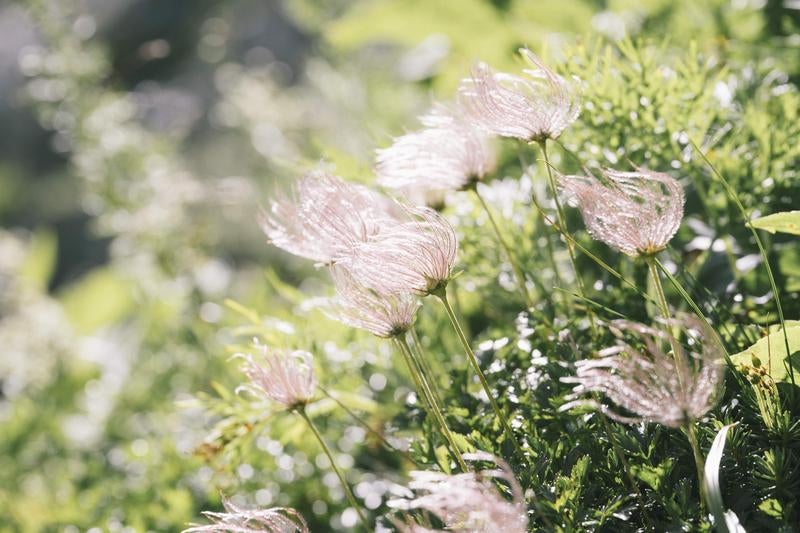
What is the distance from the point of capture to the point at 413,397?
107 centimetres

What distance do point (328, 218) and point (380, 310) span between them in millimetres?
153

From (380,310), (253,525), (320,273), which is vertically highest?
(380,310)

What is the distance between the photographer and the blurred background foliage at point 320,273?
1.16m

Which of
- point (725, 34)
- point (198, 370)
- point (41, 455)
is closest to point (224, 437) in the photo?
point (198, 370)

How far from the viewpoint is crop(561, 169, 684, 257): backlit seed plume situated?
86cm

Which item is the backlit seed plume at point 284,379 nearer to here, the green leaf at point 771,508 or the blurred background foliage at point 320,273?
the blurred background foliage at point 320,273

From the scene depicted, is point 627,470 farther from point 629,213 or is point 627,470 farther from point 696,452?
point 629,213

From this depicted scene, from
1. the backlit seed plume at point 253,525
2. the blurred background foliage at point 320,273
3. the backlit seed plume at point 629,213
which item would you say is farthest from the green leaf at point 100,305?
the backlit seed plume at point 629,213

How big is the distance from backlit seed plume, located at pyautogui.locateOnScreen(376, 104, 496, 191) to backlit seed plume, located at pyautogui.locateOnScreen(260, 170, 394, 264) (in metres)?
0.05

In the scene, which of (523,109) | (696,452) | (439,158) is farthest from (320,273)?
(696,452)

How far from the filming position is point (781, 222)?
33.8 inches

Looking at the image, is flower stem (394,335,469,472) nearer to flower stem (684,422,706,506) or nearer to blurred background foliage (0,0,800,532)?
blurred background foliage (0,0,800,532)

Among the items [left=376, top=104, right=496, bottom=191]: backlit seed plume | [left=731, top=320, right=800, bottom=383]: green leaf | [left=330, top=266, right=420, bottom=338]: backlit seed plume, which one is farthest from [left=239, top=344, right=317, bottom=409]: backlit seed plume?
[left=731, top=320, right=800, bottom=383]: green leaf

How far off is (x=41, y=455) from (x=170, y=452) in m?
0.99
